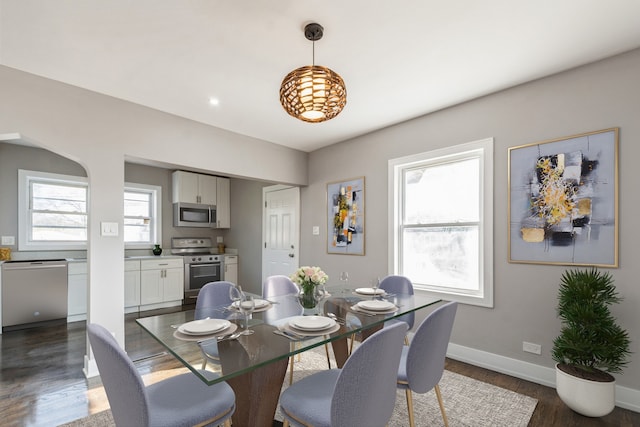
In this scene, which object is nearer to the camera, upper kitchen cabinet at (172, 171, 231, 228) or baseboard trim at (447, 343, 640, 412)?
baseboard trim at (447, 343, 640, 412)

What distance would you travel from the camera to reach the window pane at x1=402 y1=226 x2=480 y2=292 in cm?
316

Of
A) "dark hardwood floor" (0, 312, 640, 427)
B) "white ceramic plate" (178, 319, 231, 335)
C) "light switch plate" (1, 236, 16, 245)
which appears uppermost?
"light switch plate" (1, 236, 16, 245)

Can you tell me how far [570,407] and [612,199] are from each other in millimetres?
1467

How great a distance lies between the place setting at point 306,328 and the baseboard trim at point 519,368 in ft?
6.45

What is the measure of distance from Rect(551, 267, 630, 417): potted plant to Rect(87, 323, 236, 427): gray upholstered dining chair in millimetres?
Answer: 2177

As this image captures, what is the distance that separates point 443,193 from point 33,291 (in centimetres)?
516

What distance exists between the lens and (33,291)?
409cm

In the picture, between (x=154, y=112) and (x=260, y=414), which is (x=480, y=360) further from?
(x=154, y=112)

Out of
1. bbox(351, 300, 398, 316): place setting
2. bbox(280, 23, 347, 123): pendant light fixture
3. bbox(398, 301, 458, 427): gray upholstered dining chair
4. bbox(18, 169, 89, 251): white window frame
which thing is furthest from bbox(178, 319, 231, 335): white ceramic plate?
bbox(18, 169, 89, 251): white window frame

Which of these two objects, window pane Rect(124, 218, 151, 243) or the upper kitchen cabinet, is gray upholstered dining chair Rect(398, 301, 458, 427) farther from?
window pane Rect(124, 218, 151, 243)

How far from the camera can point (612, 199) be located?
2.28 m

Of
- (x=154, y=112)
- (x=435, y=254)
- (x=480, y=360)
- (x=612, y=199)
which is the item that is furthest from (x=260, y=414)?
(x=154, y=112)

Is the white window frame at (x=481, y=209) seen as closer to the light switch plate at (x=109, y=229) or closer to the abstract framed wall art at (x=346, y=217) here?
the abstract framed wall art at (x=346, y=217)

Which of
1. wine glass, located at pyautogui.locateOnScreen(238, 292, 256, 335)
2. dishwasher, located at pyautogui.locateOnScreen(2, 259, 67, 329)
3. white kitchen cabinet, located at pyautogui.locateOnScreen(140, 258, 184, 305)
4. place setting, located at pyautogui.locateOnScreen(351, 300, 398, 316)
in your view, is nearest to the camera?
wine glass, located at pyautogui.locateOnScreen(238, 292, 256, 335)
